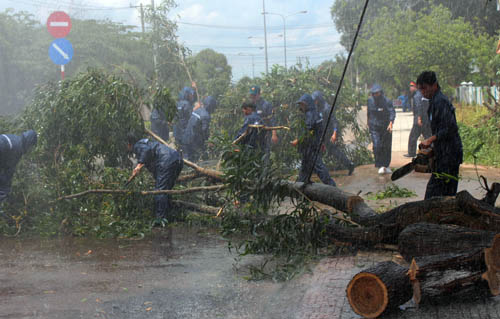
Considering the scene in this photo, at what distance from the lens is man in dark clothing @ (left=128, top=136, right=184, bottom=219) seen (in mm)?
8117

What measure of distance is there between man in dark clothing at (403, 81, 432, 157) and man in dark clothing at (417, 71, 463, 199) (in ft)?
20.5

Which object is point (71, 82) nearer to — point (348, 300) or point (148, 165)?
point (148, 165)

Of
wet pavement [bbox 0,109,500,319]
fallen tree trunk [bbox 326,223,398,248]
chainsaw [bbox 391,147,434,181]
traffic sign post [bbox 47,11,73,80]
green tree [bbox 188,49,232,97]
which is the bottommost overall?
wet pavement [bbox 0,109,500,319]

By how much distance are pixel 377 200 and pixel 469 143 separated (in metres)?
4.37

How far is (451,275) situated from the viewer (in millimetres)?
4352

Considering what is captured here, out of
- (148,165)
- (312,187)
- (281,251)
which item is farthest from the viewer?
(148,165)

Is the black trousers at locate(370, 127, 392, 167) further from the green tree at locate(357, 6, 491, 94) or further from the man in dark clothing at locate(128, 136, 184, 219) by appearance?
the man in dark clothing at locate(128, 136, 184, 219)

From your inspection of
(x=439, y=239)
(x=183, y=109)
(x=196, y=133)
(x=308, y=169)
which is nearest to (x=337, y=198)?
(x=439, y=239)

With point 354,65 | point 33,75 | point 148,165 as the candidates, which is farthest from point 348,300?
point 33,75

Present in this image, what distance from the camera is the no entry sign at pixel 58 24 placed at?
41.2 ft

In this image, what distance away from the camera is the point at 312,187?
718 centimetres

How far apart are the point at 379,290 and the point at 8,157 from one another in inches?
226

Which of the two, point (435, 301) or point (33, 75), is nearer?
point (435, 301)

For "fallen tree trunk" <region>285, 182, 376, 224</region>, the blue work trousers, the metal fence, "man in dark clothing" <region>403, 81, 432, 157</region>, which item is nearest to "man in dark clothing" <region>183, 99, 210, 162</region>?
"man in dark clothing" <region>403, 81, 432, 157</region>
